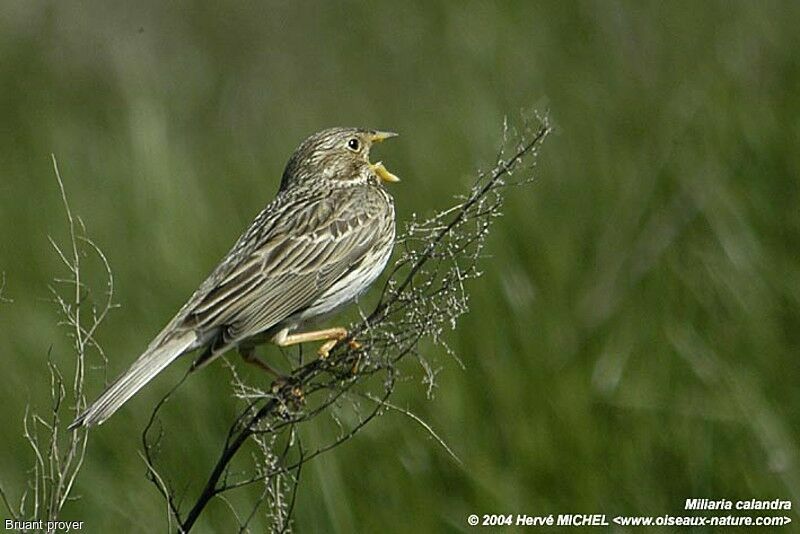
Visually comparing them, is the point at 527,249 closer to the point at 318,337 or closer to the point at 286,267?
the point at 286,267

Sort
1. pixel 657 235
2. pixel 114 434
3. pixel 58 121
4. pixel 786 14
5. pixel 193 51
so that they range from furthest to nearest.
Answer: pixel 193 51 → pixel 58 121 → pixel 786 14 → pixel 114 434 → pixel 657 235

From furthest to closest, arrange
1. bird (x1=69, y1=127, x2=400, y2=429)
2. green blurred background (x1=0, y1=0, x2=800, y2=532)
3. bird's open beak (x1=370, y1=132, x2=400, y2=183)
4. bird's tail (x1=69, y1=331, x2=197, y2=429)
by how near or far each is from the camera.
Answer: bird's open beak (x1=370, y1=132, x2=400, y2=183) < green blurred background (x1=0, y1=0, x2=800, y2=532) < bird (x1=69, y1=127, x2=400, y2=429) < bird's tail (x1=69, y1=331, x2=197, y2=429)

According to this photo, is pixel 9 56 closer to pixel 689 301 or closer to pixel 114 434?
pixel 114 434

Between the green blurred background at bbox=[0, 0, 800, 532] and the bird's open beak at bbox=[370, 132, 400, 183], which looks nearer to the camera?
the green blurred background at bbox=[0, 0, 800, 532]

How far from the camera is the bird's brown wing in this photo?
6.27 metres

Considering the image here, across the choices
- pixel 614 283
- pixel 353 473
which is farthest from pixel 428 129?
pixel 353 473

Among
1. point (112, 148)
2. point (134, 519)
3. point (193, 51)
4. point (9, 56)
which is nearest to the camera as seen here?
point (134, 519)

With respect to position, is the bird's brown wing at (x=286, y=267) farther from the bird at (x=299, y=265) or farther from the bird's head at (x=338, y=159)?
the bird's head at (x=338, y=159)

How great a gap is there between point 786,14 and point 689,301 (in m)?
2.39

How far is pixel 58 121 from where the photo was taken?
44.6 ft

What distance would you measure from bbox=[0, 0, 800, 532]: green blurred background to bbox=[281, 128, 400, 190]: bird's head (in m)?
0.95

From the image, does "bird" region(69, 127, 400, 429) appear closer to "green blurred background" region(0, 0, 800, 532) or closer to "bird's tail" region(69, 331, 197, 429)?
"bird's tail" region(69, 331, 197, 429)

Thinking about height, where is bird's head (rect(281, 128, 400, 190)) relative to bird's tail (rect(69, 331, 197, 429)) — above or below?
above

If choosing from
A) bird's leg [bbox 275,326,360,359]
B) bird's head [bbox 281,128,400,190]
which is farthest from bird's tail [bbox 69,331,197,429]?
bird's head [bbox 281,128,400,190]
